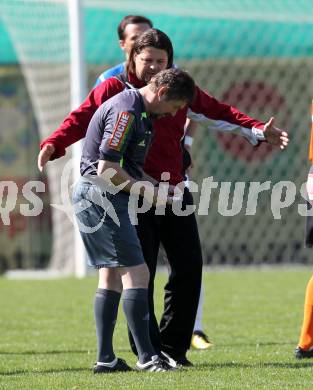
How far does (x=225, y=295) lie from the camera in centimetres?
996

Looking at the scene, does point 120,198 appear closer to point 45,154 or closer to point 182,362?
point 45,154

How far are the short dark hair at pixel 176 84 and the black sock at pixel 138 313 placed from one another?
1.02m

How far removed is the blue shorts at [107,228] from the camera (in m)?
5.31

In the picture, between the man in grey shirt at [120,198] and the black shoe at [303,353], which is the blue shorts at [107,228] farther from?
the black shoe at [303,353]

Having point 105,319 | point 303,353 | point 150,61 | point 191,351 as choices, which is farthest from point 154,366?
point 150,61

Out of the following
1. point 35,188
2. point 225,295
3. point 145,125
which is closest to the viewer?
point 145,125

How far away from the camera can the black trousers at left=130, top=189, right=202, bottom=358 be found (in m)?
5.78

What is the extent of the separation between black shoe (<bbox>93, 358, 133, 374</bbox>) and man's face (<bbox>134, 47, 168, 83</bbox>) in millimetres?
1507

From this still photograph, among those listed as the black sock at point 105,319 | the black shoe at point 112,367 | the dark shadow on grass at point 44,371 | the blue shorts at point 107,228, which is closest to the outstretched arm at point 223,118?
the blue shorts at point 107,228

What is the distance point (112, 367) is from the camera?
550 centimetres

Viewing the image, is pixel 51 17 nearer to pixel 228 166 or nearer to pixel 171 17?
pixel 171 17

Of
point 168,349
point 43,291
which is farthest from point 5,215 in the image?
point 168,349

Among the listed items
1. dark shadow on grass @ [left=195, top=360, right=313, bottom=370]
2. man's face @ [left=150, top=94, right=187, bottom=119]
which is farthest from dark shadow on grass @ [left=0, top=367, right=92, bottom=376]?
man's face @ [left=150, top=94, right=187, bottom=119]

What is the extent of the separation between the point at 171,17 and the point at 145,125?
7323mm
